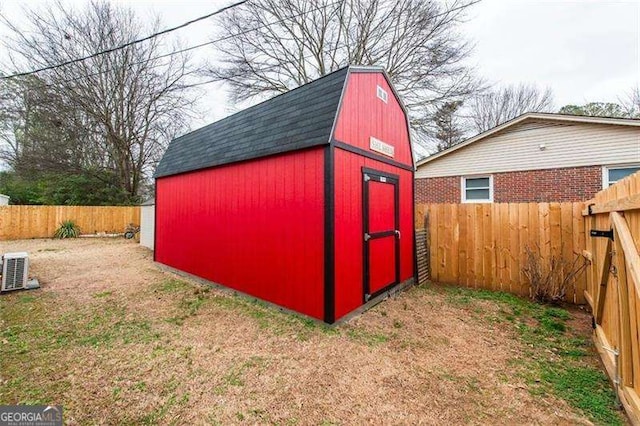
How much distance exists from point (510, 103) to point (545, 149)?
14.6 meters

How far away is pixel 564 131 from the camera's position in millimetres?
8586

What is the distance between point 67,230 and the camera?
1379 centimetres

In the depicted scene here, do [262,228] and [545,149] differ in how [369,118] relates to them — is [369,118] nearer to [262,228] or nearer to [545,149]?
[262,228]

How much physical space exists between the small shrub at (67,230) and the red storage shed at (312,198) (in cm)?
1225

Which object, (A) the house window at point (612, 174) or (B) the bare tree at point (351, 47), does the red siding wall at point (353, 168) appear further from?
(B) the bare tree at point (351, 47)

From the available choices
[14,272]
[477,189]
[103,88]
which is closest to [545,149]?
[477,189]

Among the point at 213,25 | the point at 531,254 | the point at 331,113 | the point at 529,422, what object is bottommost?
the point at 529,422

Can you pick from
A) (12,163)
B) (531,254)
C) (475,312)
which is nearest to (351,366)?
(475,312)

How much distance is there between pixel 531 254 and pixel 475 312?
5.39ft

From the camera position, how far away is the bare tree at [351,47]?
38.2ft

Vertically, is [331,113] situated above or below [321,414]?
above

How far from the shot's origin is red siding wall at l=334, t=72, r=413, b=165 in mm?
4117

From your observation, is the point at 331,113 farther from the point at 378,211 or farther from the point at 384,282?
the point at 384,282

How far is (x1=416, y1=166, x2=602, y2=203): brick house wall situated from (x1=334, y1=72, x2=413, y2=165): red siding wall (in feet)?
18.7
